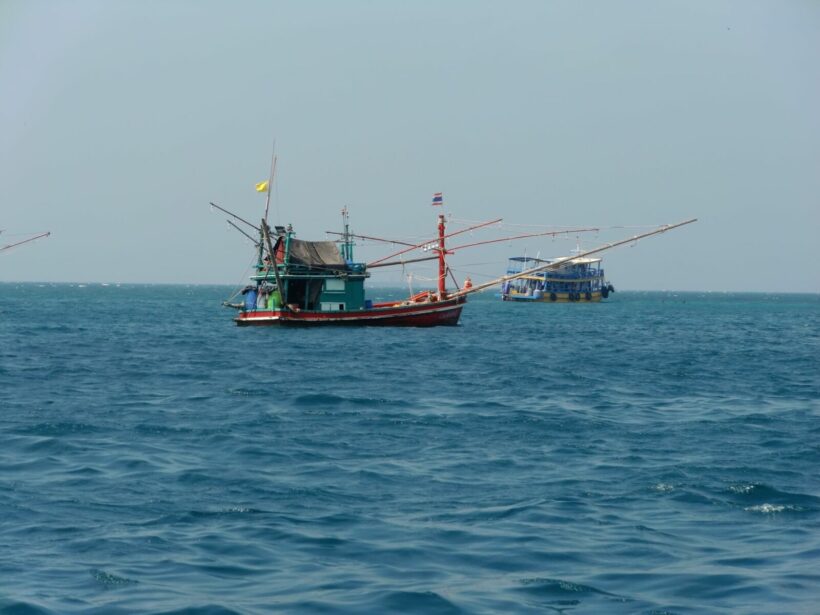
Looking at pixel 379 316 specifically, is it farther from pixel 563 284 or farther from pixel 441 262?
pixel 563 284

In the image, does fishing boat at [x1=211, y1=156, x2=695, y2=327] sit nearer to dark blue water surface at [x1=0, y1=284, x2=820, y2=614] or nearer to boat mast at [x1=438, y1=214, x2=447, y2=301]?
boat mast at [x1=438, y1=214, x2=447, y2=301]

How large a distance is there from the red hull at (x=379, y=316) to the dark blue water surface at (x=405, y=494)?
2522cm

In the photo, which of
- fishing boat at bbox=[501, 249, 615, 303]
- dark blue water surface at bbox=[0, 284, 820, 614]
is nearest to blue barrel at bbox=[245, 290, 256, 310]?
dark blue water surface at bbox=[0, 284, 820, 614]

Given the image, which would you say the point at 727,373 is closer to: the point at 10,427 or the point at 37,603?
the point at 10,427

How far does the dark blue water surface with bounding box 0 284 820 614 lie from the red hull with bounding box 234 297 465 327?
993 inches

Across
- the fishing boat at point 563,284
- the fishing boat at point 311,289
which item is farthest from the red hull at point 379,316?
the fishing boat at point 563,284

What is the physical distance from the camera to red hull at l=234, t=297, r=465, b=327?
59.5 metres

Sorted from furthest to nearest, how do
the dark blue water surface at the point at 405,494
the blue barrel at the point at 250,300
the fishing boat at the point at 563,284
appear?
the fishing boat at the point at 563,284
the blue barrel at the point at 250,300
the dark blue water surface at the point at 405,494

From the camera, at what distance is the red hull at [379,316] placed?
195 feet

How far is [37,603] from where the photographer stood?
35.2ft

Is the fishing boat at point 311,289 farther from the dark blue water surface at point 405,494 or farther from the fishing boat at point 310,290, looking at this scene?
the dark blue water surface at point 405,494

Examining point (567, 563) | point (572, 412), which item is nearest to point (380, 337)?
point (572, 412)

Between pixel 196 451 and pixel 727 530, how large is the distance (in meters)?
9.55

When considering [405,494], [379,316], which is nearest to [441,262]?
[379,316]
